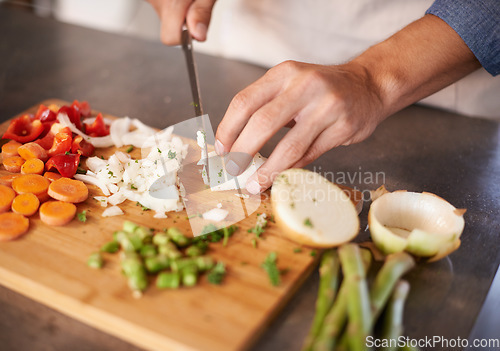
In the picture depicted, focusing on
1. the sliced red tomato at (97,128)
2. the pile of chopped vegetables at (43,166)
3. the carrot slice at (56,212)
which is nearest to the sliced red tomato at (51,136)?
the pile of chopped vegetables at (43,166)

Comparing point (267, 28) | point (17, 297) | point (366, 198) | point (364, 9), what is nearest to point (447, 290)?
point (366, 198)

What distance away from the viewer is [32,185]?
1.35 m

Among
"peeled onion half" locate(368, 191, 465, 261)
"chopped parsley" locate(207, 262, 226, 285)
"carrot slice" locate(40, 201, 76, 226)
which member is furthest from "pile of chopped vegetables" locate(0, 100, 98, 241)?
"peeled onion half" locate(368, 191, 465, 261)

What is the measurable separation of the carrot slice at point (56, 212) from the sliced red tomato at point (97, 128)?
442 mm

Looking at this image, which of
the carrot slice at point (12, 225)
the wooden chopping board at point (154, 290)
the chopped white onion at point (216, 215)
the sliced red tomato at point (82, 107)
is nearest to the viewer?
the wooden chopping board at point (154, 290)

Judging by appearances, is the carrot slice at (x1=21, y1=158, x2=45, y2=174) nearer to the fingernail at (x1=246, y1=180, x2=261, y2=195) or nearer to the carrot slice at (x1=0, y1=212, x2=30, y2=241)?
the carrot slice at (x1=0, y1=212, x2=30, y2=241)

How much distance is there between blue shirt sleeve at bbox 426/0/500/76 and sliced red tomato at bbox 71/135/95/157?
1.24 metres

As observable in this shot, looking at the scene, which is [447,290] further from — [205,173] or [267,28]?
[267,28]

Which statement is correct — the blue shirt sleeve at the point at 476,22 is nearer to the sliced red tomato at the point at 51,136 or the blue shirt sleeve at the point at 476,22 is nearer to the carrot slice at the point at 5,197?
the sliced red tomato at the point at 51,136

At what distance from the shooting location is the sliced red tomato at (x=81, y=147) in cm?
155

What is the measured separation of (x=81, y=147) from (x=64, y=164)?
14 cm

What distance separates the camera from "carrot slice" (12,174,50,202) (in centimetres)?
134

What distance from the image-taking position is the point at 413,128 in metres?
1.91

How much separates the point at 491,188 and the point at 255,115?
0.88 meters
